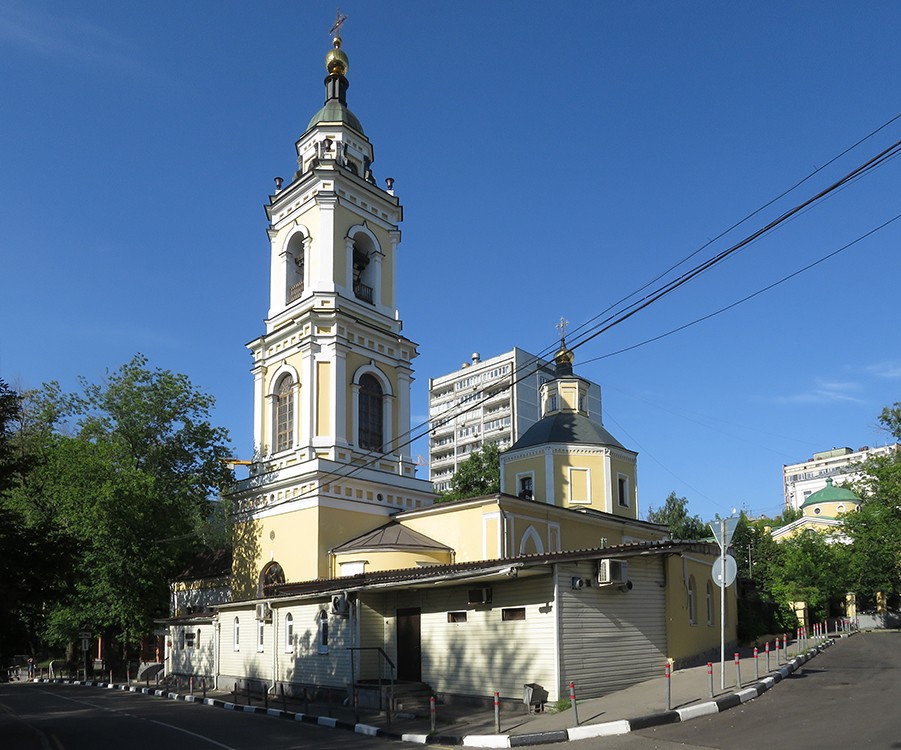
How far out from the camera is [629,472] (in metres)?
36.3

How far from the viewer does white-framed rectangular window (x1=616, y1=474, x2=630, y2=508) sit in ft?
116

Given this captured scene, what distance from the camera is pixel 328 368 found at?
97.6 feet

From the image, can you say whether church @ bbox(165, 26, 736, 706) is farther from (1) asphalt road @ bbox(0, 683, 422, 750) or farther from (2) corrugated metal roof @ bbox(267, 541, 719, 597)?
(1) asphalt road @ bbox(0, 683, 422, 750)

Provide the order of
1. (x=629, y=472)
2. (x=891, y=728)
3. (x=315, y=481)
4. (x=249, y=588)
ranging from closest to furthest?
(x=891, y=728) → (x=315, y=481) → (x=249, y=588) → (x=629, y=472)

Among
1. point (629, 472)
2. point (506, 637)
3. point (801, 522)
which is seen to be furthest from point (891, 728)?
point (801, 522)

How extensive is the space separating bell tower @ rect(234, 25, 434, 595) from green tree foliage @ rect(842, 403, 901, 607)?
95.0ft

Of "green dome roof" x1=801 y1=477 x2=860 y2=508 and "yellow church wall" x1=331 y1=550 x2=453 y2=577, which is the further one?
"green dome roof" x1=801 y1=477 x2=860 y2=508

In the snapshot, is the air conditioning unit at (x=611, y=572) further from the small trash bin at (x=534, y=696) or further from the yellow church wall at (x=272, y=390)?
the yellow church wall at (x=272, y=390)

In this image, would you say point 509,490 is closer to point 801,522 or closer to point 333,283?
point 333,283

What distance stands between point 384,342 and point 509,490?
9.59m

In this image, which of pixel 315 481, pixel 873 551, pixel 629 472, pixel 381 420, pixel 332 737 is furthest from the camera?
pixel 873 551

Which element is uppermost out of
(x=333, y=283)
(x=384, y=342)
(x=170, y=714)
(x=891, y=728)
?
(x=333, y=283)

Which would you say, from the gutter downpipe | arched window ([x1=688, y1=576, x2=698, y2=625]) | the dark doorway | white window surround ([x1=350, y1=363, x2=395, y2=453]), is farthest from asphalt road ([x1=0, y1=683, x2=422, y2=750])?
white window surround ([x1=350, y1=363, x2=395, y2=453])

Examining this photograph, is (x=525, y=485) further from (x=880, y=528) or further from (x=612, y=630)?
(x=880, y=528)
